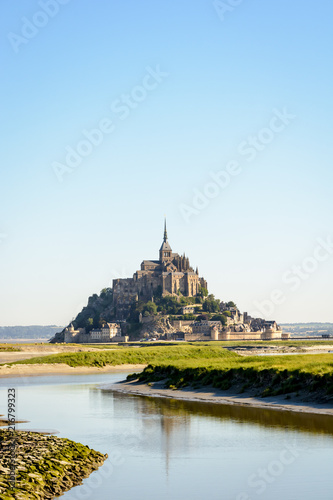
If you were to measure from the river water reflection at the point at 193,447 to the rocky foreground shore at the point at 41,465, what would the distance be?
298 mm

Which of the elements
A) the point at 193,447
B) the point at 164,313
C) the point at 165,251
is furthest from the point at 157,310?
the point at 193,447

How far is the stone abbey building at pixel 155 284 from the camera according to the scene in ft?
522

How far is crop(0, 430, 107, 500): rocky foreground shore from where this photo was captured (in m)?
12.1

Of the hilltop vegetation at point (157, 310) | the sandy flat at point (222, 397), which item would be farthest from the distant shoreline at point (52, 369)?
the hilltop vegetation at point (157, 310)

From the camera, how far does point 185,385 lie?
3184cm

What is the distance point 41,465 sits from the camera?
13312 millimetres

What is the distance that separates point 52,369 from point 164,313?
10299 cm

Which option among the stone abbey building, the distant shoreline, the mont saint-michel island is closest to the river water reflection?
the distant shoreline

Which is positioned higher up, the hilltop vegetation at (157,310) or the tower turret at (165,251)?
the tower turret at (165,251)

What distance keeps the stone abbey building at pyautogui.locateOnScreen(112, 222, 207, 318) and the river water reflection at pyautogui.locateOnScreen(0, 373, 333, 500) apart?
131 meters

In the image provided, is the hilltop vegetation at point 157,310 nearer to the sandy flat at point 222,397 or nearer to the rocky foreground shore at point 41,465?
the sandy flat at point 222,397

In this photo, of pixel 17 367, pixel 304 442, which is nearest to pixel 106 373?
pixel 17 367

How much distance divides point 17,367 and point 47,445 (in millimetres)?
34520

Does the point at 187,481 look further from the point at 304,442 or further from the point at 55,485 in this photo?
the point at 304,442
